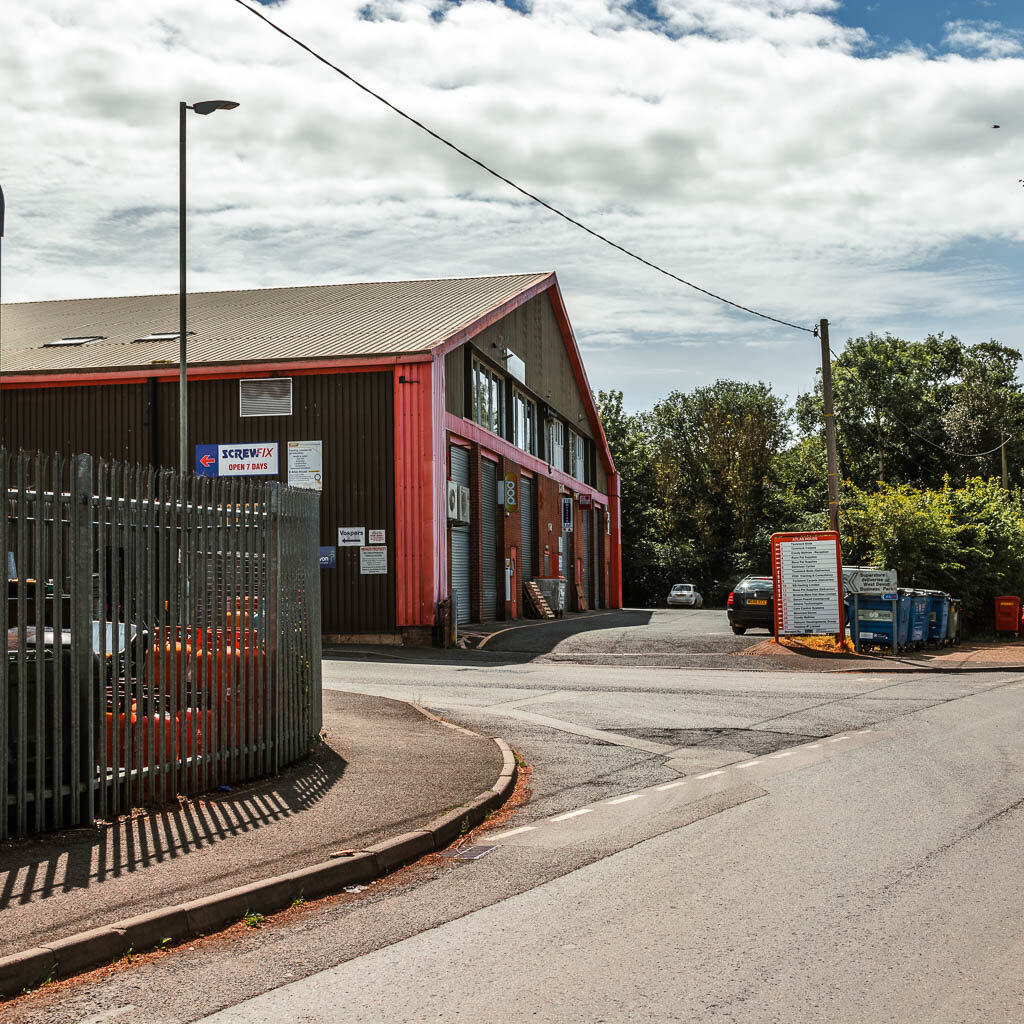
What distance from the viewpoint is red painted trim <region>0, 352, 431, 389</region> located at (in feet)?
88.3

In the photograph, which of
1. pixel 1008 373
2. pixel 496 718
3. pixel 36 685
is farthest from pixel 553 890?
pixel 1008 373

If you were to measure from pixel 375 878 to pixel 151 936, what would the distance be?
5.43 feet

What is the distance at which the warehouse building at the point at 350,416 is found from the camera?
87.9 ft

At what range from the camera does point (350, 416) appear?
27.2m

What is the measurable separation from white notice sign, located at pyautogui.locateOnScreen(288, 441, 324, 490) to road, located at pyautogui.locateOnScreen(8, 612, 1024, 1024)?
16.5 meters

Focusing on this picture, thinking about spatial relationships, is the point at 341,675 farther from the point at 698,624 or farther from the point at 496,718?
the point at 698,624

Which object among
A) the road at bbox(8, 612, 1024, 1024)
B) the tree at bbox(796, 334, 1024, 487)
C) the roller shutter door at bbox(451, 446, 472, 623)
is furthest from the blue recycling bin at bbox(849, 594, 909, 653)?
the tree at bbox(796, 334, 1024, 487)

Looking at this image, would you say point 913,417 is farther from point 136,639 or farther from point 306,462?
point 136,639

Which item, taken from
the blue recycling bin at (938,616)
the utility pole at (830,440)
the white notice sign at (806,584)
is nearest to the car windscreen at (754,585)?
the utility pole at (830,440)

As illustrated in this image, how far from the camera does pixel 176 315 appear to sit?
35.4 meters

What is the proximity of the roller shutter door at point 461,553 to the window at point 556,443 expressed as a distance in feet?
36.1

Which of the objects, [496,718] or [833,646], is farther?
[833,646]

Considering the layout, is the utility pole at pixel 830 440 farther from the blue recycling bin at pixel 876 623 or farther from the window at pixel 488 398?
the window at pixel 488 398

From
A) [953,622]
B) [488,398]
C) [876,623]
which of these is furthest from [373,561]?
[953,622]
